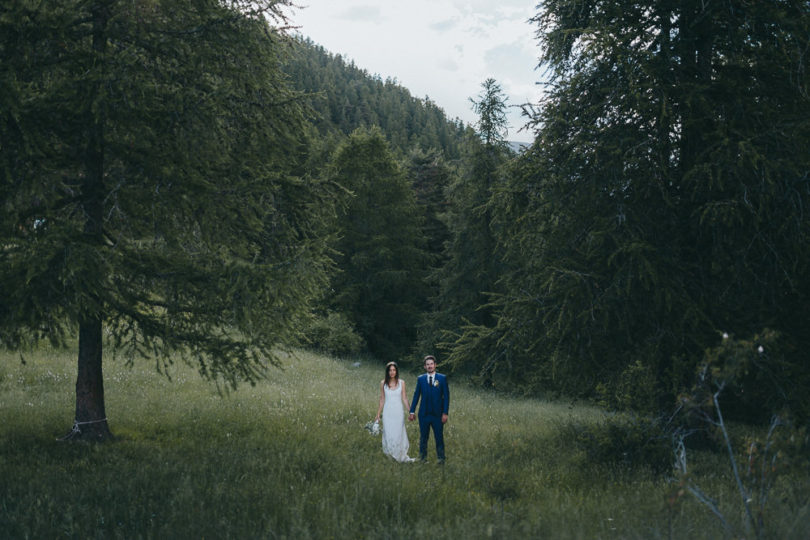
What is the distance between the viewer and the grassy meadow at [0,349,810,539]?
5.47m

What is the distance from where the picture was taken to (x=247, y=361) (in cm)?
799

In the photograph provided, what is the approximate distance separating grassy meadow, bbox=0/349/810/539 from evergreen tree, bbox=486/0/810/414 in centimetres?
221

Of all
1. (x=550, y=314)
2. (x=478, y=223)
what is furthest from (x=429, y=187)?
(x=550, y=314)

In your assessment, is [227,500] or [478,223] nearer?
[227,500]

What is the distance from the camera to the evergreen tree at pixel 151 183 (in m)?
6.93

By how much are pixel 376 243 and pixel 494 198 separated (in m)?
23.6

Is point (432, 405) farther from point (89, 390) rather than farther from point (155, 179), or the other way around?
point (155, 179)

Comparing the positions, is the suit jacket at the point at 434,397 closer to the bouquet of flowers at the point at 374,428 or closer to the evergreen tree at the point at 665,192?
the bouquet of flowers at the point at 374,428

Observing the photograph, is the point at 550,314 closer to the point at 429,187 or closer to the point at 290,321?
the point at 290,321

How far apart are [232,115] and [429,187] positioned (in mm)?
35554

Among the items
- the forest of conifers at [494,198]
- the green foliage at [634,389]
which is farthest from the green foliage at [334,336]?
the green foliage at [634,389]

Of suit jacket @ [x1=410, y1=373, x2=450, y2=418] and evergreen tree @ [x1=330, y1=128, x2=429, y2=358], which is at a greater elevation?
evergreen tree @ [x1=330, y1=128, x2=429, y2=358]

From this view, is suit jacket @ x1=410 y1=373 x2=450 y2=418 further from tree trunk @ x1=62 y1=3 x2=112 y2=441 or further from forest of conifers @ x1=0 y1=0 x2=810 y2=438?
tree trunk @ x1=62 y1=3 x2=112 y2=441

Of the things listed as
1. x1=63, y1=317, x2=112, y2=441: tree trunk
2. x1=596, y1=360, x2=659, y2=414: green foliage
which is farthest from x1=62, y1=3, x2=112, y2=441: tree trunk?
x1=596, y1=360, x2=659, y2=414: green foliage
